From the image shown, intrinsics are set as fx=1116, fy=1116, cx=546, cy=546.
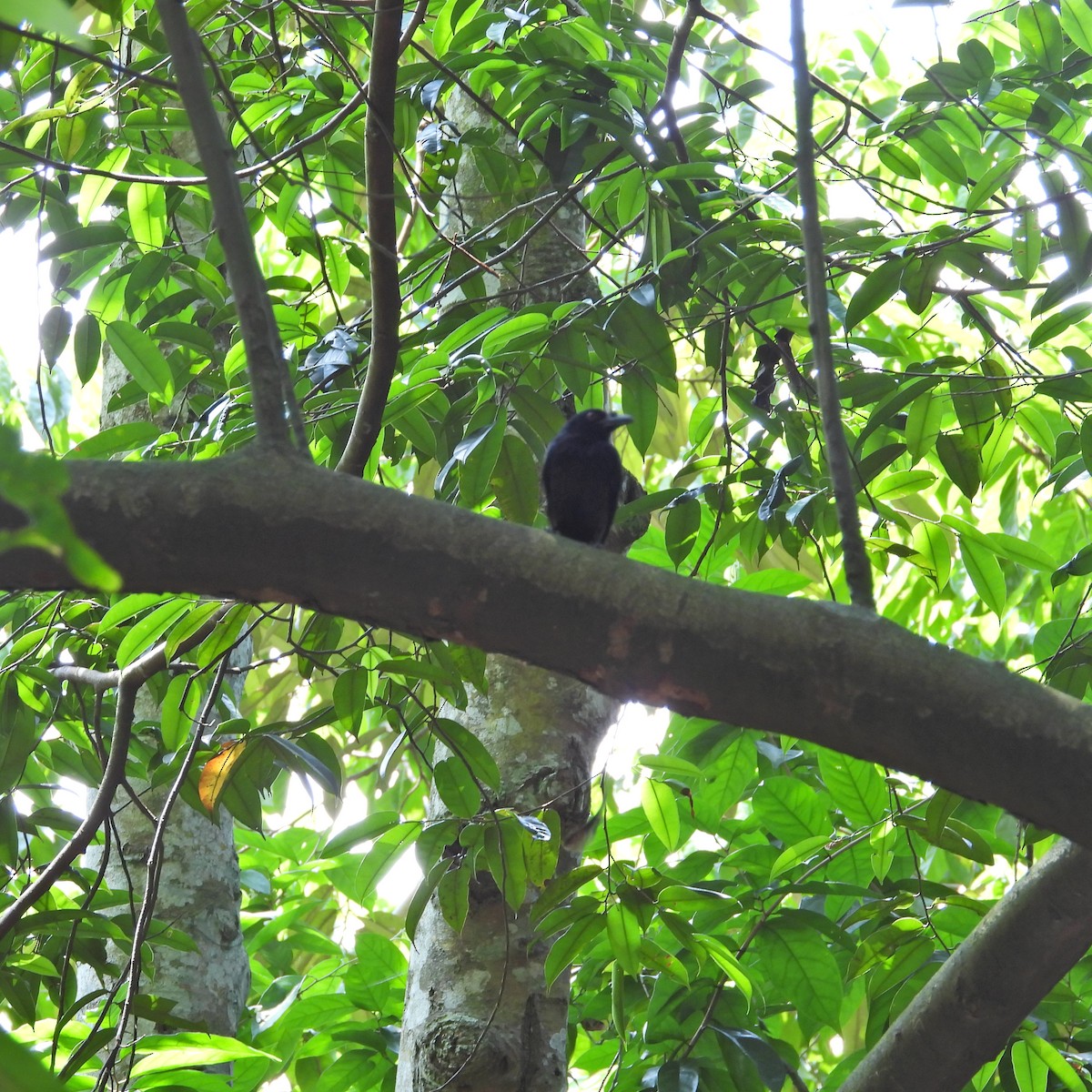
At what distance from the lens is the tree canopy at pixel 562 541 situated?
52.6 inches

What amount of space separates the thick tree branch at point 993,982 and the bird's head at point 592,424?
5.57 feet

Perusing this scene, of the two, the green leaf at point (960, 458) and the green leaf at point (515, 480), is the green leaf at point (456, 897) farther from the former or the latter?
the green leaf at point (960, 458)

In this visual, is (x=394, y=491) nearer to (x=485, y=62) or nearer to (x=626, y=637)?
(x=626, y=637)

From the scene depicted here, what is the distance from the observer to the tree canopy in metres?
1.34

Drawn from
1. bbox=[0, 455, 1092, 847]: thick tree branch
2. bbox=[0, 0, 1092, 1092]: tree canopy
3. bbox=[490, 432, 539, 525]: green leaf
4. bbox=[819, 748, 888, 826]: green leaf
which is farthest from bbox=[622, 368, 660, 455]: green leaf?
bbox=[0, 455, 1092, 847]: thick tree branch

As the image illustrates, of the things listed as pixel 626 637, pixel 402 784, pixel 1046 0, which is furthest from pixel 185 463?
pixel 402 784

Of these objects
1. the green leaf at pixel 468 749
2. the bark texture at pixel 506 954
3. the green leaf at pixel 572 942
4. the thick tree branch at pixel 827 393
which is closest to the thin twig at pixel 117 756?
the green leaf at pixel 468 749

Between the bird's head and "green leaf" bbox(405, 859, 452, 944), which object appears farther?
the bird's head

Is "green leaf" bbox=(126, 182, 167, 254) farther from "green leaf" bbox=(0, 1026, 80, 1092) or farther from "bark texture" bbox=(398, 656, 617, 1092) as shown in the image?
"green leaf" bbox=(0, 1026, 80, 1092)

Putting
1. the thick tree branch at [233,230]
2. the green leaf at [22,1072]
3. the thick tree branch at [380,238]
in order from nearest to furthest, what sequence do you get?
the green leaf at [22,1072]
the thick tree branch at [233,230]
the thick tree branch at [380,238]

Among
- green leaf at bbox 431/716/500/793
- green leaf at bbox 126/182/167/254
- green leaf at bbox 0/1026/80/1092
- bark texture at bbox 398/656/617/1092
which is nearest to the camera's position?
green leaf at bbox 0/1026/80/1092

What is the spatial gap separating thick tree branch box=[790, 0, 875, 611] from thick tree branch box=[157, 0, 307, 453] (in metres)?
0.69

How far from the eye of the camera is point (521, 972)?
2.46 meters

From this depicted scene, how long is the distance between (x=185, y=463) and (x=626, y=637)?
0.58 meters
